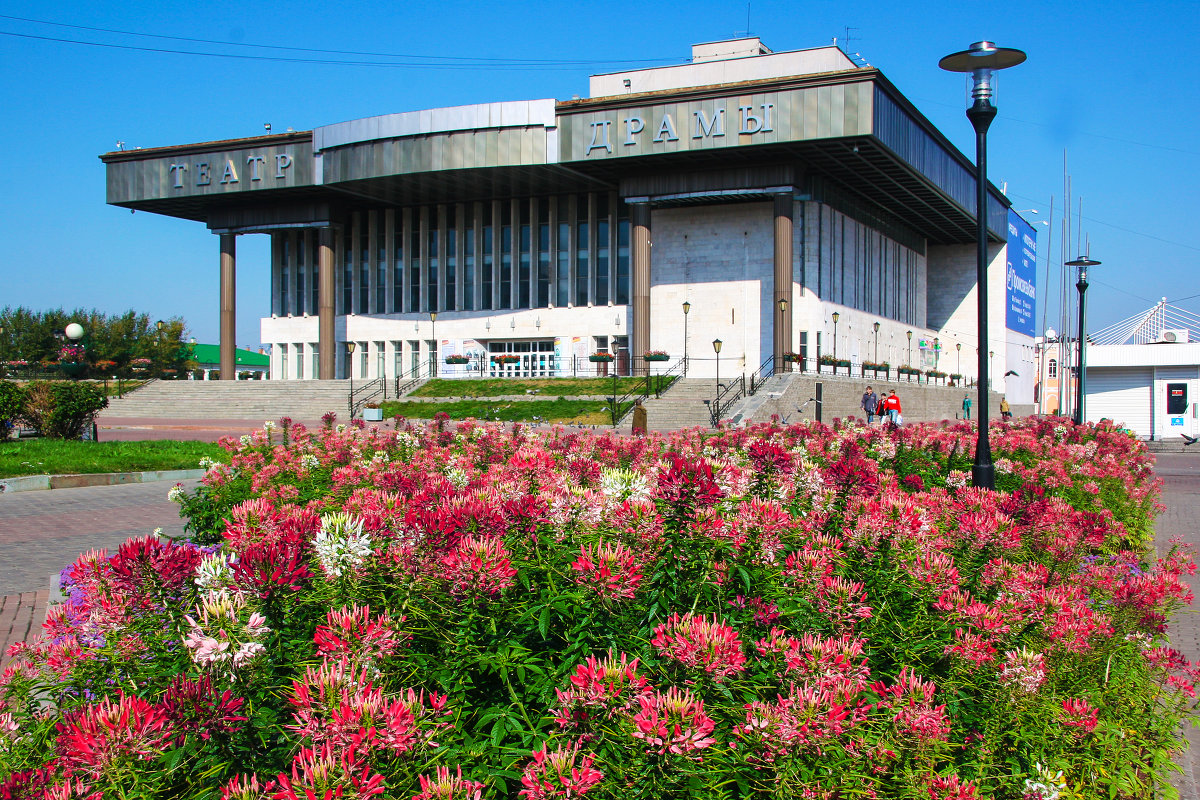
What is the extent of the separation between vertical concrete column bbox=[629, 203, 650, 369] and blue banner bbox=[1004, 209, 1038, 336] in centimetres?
3533

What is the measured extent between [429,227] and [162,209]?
16459mm

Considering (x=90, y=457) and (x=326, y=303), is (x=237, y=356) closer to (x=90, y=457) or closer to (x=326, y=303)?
(x=326, y=303)

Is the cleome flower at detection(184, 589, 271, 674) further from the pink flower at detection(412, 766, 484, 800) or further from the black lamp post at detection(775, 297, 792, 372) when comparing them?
the black lamp post at detection(775, 297, 792, 372)

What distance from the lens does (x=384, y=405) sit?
139 ft

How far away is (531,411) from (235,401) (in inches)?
698

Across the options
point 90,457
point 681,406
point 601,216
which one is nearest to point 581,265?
point 601,216

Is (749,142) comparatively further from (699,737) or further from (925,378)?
(699,737)

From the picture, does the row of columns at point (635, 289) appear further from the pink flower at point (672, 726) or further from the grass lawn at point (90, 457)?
the pink flower at point (672, 726)

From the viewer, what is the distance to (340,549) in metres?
3.01

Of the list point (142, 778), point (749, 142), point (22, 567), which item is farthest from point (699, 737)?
point (749, 142)

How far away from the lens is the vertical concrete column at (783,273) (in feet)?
142

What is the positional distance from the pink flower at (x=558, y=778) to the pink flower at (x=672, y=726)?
0.47ft

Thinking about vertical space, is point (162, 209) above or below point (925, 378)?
above

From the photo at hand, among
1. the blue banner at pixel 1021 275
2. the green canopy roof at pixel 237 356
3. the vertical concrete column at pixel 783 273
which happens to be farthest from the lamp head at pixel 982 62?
the green canopy roof at pixel 237 356
